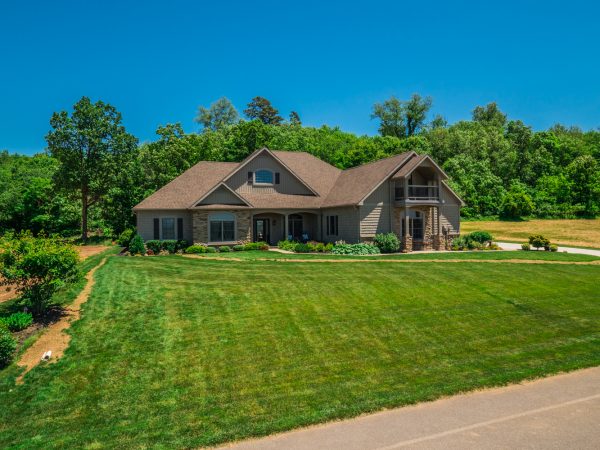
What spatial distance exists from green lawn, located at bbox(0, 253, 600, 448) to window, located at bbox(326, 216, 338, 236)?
13905 mm

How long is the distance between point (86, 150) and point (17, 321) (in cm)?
3618

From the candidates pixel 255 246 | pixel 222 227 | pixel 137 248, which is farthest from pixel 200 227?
pixel 137 248

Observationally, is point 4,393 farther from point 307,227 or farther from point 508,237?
point 508,237

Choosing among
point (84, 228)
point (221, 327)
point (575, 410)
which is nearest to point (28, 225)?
point (84, 228)

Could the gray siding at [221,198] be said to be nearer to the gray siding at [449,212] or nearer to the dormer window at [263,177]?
the dormer window at [263,177]

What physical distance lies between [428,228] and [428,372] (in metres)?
23.1

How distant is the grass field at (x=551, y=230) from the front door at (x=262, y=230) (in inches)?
898

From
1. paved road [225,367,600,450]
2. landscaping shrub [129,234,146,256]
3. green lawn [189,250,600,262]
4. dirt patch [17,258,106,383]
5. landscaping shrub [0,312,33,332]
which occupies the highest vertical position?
landscaping shrub [129,234,146,256]

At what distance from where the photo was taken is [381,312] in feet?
45.1

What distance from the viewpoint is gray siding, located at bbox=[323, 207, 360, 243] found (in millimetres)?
29422

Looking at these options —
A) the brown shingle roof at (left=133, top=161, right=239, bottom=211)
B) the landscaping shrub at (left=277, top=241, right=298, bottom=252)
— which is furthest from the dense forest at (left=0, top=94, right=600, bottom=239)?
the landscaping shrub at (left=277, top=241, right=298, bottom=252)

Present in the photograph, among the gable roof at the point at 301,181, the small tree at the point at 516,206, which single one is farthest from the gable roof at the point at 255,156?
the small tree at the point at 516,206

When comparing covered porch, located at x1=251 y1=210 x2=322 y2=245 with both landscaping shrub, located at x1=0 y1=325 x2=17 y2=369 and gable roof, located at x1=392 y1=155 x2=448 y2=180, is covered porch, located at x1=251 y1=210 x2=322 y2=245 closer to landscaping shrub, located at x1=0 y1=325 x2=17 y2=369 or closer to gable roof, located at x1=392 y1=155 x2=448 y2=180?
gable roof, located at x1=392 y1=155 x2=448 y2=180

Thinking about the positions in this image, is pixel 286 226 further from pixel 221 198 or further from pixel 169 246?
pixel 169 246
